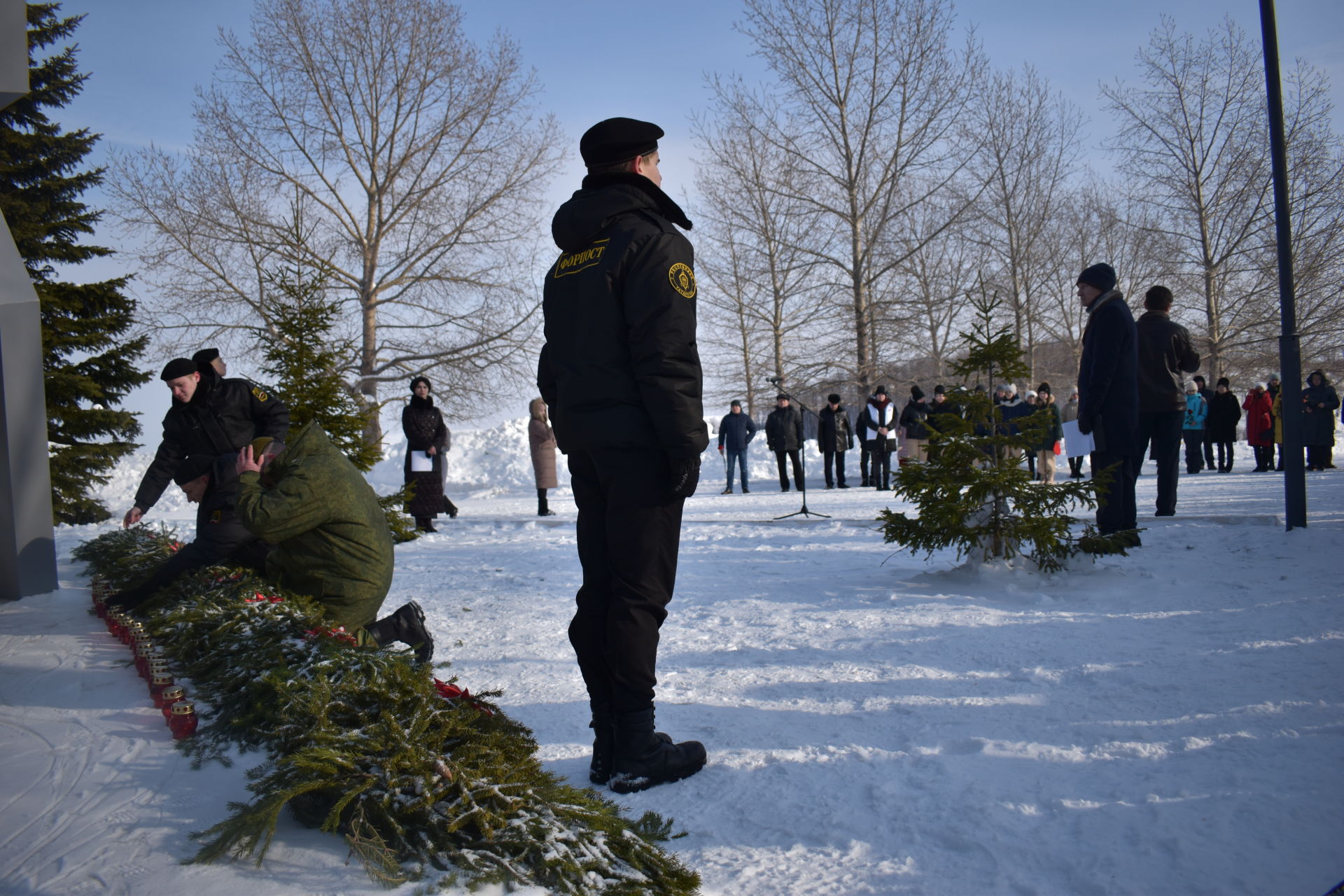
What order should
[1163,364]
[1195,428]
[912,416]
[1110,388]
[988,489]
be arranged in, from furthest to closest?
[1195,428] < [912,416] < [1163,364] < [1110,388] < [988,489]

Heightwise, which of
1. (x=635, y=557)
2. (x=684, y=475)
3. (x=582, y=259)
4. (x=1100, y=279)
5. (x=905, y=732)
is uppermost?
(x=1100, y=279)

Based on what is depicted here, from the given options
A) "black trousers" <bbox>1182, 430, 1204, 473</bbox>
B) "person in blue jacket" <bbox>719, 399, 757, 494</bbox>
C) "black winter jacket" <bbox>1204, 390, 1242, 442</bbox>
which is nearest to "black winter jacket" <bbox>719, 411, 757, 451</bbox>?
"person in blue jacket" <bbox>719, 399, 757, 494</bbox>

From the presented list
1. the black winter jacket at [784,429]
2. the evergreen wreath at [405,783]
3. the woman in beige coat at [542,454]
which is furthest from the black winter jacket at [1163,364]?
the black winter jacket at [784,429]

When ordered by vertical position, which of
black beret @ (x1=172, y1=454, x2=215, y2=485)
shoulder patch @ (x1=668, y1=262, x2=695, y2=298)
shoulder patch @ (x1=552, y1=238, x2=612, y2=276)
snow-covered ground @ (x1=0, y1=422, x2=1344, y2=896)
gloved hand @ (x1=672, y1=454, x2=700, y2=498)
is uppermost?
shoulder patch @ (x1=552, y1=238, x2=612, y2=276)

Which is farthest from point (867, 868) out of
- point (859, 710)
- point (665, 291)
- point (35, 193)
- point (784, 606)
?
point (35, 193)

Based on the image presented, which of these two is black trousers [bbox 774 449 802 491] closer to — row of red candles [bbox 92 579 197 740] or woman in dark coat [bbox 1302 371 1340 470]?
woman in dark coat [bbox 1302 371 1340 470]

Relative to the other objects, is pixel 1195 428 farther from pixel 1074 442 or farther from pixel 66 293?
pixel 66 293

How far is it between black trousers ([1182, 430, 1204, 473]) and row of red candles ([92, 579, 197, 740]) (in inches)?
674

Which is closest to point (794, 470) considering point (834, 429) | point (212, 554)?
point (834, 429)

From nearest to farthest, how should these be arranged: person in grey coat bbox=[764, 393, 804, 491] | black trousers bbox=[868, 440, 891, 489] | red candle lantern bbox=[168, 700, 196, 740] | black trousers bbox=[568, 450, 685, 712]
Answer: black trousers bbox=[568, 450, 685, 712] → red candle lantern bbox=[168, 700, 196, 740] → person in grey coat bbox=[764, 393, 804, 491] → black trousers bbox=[868, 440, 891, 489]

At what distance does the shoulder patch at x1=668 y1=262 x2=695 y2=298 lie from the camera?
8.87 ft

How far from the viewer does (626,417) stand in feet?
8.89

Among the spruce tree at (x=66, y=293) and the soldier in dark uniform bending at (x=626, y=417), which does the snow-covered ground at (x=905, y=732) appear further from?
the spruce tree at (x=66, y=293)

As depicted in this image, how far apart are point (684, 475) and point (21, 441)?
608 centimetres
